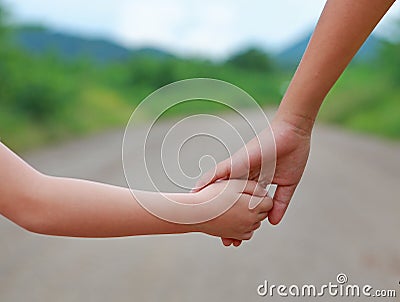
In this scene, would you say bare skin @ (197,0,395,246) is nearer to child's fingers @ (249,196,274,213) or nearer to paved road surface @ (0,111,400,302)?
child's fingers @ (249,196,274,213)

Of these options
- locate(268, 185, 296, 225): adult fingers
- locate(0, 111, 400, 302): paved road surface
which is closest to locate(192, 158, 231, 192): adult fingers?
locate(268, 185, 296, 225): adult fingers

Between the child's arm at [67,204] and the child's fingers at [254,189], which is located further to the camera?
the child's fingers at [254,189]

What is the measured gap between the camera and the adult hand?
4.33 ft

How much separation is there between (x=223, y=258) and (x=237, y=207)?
1.93m

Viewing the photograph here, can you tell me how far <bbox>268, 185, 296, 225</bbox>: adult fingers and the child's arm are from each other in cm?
17

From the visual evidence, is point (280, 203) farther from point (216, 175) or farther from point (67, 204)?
point (67, 204)

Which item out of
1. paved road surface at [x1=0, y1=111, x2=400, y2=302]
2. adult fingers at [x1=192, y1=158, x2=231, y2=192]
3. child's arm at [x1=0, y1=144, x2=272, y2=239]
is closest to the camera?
child's arm at [x1=0, y1=144, x2=272, y2=239]

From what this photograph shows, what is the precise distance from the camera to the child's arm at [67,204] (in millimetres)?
1206

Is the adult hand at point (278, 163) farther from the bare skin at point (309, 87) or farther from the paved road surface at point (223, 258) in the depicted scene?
the paved road surface at point (223, 258)

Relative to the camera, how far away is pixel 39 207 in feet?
4.01

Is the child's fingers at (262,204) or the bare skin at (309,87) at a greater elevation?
the bare skin at (309,87)

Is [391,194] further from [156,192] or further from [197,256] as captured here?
[156,192]

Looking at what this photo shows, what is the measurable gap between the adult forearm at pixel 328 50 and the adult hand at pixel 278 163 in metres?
0.03

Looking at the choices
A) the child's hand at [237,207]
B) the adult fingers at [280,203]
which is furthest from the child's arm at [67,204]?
the adult fingers at [280,203]
